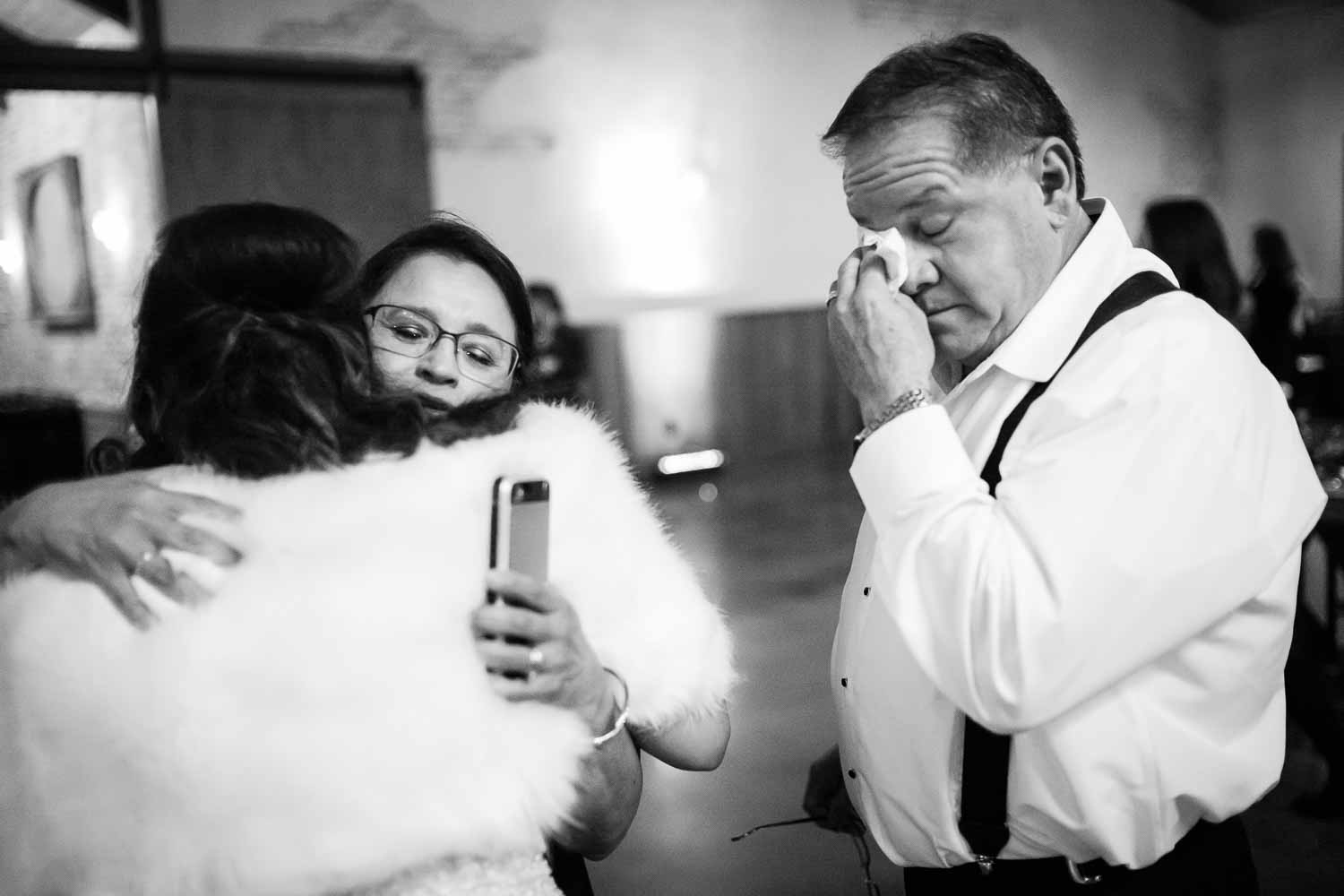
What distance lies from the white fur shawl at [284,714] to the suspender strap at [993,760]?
501 mm

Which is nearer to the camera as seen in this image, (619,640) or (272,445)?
(272,445)

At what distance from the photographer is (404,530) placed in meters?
1.00

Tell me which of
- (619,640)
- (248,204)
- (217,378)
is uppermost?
(248,204)

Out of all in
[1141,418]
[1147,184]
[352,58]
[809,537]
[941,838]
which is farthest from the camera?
[1147,184]

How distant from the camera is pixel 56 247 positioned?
6734 mm

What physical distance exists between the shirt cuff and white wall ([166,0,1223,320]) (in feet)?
22.3

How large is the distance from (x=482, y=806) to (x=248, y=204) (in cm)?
68

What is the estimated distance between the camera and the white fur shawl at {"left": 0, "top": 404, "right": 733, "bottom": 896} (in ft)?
3.15

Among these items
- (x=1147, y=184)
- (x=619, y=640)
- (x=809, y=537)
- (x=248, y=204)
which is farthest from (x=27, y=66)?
(x=1147, y=184)

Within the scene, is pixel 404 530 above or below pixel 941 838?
above

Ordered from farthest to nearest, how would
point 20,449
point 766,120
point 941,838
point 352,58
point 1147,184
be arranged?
point 1147,184, point 766,120, point 352,58, point 20,449, point 941,838

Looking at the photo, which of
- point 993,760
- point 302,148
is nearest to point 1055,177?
point 993,760

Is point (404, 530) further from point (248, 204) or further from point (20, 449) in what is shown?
point (20, 449)

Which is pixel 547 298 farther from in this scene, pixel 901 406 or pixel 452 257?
pixel 901 406
